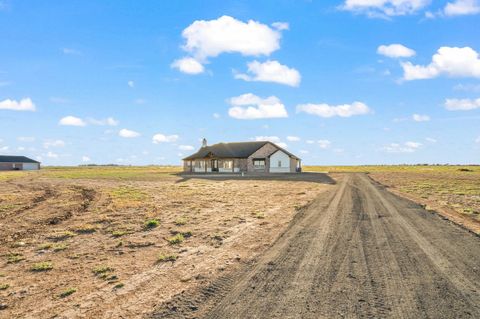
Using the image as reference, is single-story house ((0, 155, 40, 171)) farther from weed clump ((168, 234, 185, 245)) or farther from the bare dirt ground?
weed clump ((168, 234, 185, 245))

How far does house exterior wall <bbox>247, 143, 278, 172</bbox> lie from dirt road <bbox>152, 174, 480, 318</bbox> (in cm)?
5583

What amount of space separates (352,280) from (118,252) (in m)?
6.98

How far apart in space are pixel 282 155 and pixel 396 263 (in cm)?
6279

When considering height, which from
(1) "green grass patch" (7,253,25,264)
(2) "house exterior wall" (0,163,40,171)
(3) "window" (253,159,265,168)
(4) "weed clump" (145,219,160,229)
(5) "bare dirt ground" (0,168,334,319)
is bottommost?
(1) "green grass patch" (7,253,25,264)

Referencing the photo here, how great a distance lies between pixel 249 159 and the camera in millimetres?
68938

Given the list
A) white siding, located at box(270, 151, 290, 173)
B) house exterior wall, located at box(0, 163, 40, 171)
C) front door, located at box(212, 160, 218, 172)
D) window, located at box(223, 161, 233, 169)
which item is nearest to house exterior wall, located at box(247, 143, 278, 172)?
white siding, located at box(270, 151, 290, 173)

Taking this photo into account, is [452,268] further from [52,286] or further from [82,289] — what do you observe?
[52,286]

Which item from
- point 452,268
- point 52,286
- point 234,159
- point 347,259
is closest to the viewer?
point 52,286

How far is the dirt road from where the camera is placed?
6.34 meters

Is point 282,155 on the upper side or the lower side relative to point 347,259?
upper

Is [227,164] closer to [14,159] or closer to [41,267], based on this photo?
[41,267]

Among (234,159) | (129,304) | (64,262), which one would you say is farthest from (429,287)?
(234,159)

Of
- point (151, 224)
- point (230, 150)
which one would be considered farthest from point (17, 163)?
point (151, 224)

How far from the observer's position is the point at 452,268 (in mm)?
8703
